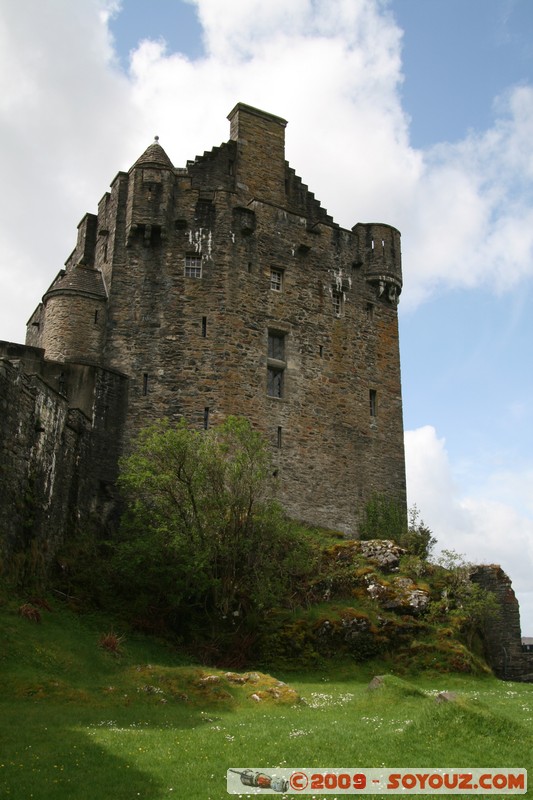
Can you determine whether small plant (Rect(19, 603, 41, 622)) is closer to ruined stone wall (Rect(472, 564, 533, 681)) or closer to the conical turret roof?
ruined stone wall (Rect(472, 564, 533, 681))

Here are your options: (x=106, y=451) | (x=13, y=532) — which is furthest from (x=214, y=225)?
(x=13, y=532)

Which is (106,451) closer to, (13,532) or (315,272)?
(13,532)

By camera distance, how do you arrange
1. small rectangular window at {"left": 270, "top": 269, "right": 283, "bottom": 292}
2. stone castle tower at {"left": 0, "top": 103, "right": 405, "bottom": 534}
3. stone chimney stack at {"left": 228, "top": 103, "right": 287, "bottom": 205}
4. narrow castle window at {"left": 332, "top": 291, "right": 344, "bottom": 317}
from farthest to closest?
1. stone chimney stack at {"left": 228, "top": 103, "right": 287, "bottom": 205}
2. narrow castle window at {"left": 332, "top": 291, "right": 344, "bottom": 317}
3. small rectangular window at {"left": 270, "top": 269, "right": 283, "bottom": 292}
4. stone castle tower at {"left": 0, "top": 103, "right": 405, "bottom": 534}

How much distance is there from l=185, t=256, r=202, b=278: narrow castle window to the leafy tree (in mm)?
8811

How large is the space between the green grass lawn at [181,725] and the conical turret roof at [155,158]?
18878 mm

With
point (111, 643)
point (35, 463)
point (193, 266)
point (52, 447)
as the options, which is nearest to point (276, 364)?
point (193, 266)

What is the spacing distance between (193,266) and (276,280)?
3498 millimetres

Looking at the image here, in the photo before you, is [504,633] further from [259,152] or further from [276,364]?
[259,152]

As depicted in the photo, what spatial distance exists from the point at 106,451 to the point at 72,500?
3050 mm

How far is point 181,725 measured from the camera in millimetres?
13648

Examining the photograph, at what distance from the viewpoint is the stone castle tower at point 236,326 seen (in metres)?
29.5

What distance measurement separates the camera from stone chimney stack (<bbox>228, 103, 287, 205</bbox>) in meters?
34.6
